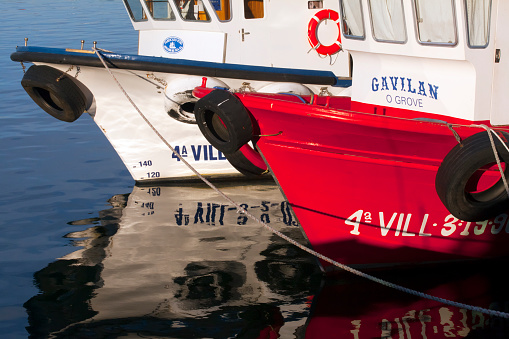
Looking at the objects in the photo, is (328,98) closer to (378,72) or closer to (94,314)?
(378,72)

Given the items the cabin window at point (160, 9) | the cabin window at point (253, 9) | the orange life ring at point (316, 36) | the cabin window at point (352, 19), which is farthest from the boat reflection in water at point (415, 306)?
the cabin window at point (160, 9)

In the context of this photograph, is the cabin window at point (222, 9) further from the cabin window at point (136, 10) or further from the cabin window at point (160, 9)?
the cabin window at point (136, 10)

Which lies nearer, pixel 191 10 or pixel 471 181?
pixel 471 181

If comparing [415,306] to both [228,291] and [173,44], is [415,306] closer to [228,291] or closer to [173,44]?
[228,291]

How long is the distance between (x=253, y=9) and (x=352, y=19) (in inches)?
117

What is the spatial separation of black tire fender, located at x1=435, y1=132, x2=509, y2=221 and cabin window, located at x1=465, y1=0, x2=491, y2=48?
92 cm

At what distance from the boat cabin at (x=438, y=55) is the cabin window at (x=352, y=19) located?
18 millimetres

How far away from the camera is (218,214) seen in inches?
338

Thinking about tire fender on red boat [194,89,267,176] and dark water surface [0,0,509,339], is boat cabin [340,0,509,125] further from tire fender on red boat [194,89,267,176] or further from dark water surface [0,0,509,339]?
dark water surface [0,0,509,339]

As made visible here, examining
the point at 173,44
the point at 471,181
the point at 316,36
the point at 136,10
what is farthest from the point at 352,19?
the point at 136,10

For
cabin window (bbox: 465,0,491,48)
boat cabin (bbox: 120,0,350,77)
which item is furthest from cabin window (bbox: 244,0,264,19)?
cabin window (bbox: 465,0,491,48)

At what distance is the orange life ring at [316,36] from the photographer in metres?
9.39

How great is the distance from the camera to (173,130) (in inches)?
372

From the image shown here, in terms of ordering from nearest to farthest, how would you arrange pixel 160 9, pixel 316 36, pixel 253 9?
1. pixel 316 36
2. pixel 253 9
3. pixel 160 9
